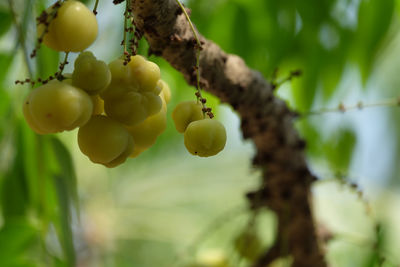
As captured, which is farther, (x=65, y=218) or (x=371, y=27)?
(x=371, y=27)

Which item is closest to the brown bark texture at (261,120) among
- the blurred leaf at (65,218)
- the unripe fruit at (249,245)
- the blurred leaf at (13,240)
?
the unripe fruit at (249,245)

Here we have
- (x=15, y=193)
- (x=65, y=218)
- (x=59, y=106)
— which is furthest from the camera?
(x=15, y=193)

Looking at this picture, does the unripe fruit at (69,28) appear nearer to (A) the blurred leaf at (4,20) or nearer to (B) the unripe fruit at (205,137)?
(B) the unripe fruit at (205,137)

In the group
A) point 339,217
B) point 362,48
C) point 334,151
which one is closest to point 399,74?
point 339,217

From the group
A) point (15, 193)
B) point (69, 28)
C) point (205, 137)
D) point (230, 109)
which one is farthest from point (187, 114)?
point (15, 193)

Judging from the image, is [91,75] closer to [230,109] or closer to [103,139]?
[103,139]

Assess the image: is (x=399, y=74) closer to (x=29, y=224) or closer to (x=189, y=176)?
(x=189, y=176)
